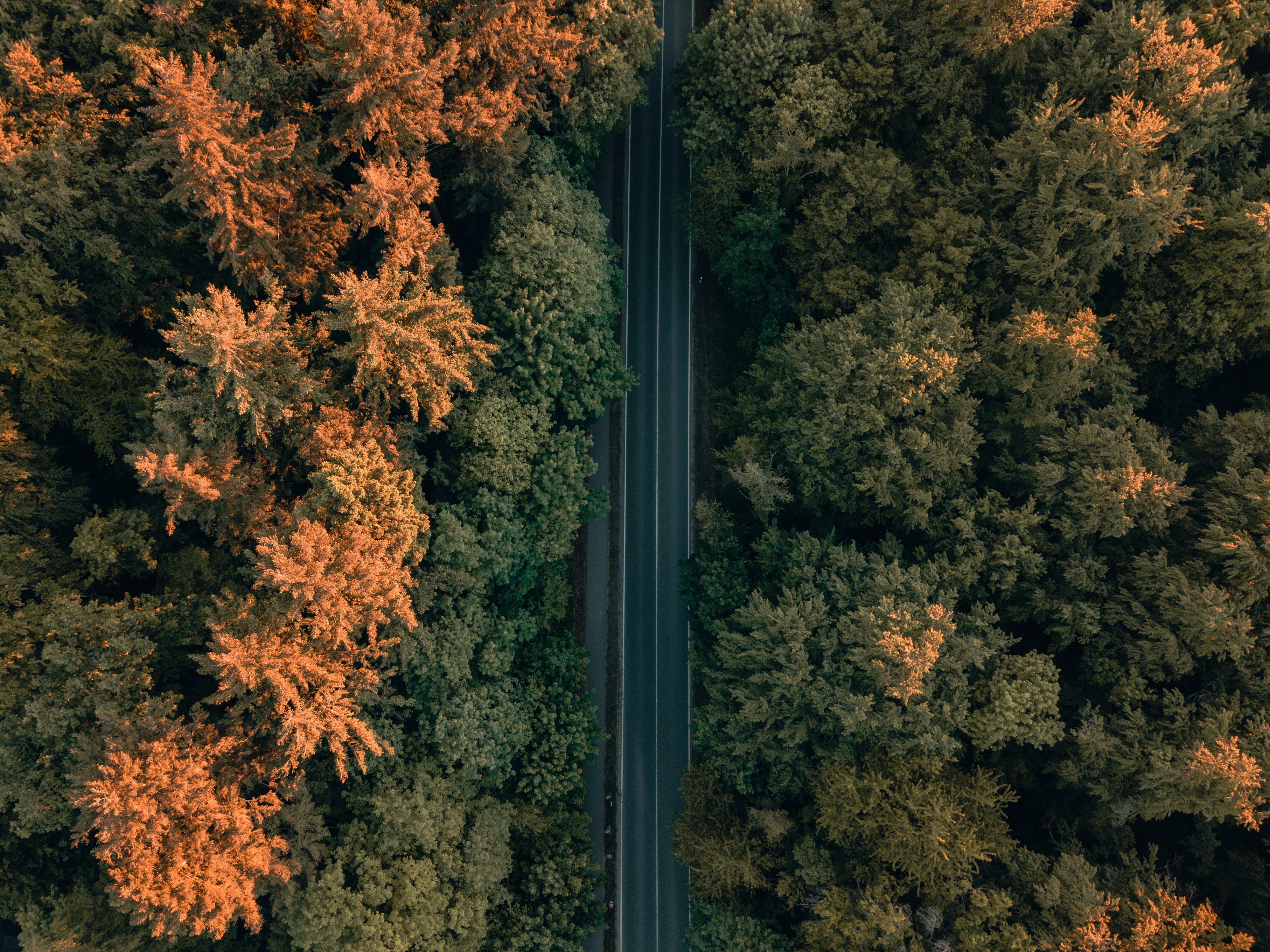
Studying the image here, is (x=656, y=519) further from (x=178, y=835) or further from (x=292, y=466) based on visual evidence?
(x=178, y=835)

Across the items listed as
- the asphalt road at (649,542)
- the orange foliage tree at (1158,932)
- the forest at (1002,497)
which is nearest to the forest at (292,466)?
the asphalt road at (649,542)

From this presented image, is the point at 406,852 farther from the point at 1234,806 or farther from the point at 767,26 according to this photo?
the point at 767,26

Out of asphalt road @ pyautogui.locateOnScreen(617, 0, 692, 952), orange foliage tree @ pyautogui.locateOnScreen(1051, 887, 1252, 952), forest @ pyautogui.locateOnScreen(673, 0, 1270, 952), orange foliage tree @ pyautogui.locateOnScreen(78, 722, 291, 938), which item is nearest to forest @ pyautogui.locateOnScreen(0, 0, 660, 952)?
orange foliage tree @ pyautogui.locateOnScreen(78, 722, 291, 938)

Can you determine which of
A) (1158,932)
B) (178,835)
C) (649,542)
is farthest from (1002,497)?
(178,835)

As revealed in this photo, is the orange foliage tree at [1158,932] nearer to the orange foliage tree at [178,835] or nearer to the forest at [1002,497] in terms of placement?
the forest at [1002,497]

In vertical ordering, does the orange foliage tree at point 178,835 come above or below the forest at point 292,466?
below

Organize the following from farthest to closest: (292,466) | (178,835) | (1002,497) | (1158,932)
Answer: (1002,497) < (292,466) < (1158,932) < (178,835)
